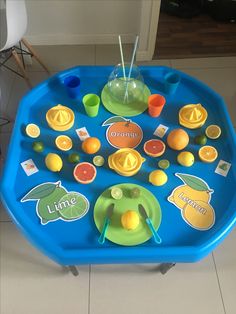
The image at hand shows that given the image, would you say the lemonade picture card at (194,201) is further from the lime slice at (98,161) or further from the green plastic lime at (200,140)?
the lime slice at (98,161)

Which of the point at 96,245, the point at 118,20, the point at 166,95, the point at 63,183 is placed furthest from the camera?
the point at 118,20

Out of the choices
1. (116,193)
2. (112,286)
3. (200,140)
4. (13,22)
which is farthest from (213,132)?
(13,22)

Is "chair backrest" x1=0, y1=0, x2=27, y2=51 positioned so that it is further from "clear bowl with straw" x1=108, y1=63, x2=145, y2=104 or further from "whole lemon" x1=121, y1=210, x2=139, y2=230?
"whole lemon" x1=121, y1=210, x2=139, y2=230

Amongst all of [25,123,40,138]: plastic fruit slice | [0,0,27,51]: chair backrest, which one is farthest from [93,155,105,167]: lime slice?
[0,0,27,51]: chair backrest

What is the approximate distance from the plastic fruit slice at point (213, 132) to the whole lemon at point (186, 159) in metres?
0.13

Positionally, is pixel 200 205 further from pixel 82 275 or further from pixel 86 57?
pixel 86 57

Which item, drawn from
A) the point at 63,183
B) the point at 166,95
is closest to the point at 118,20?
the point at 166,95

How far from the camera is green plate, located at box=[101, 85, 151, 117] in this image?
1186 millimetres

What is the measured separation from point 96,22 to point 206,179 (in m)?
1.55

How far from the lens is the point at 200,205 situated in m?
0.98

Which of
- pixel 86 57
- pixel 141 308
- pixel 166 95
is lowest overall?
pixel 141 308

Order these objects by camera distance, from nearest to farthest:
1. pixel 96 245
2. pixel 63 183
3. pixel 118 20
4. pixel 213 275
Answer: pixel 96 245
pixel 63 183
pixel 213 275
pixel 118 20

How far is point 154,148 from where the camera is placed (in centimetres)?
109

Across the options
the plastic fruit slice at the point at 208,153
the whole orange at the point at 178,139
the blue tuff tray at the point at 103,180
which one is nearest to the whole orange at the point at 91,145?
the blue tuff tray at the point at 103,180
